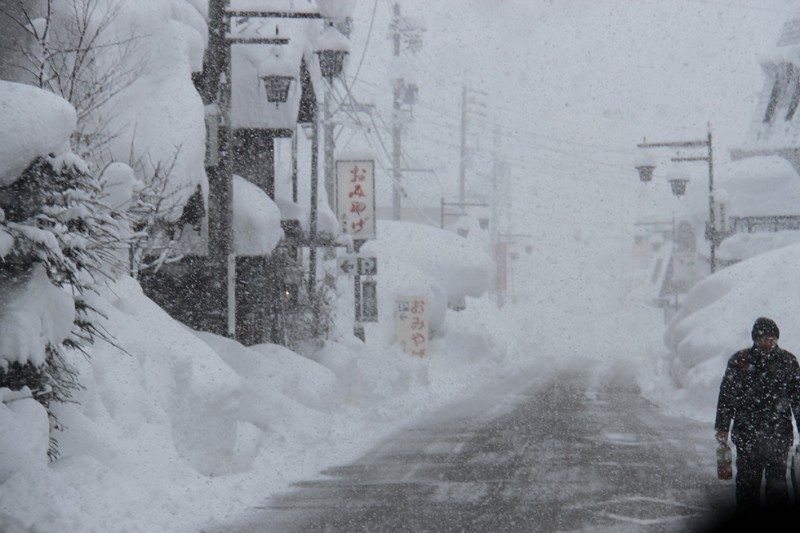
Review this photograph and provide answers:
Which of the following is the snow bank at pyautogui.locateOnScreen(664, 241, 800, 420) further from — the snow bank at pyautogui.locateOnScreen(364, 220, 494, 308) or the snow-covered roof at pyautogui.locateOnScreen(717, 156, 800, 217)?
the snow-covered roof at pyautogui.locateOnScreen(717, 156, 800, 217)

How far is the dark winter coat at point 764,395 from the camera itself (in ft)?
22.5

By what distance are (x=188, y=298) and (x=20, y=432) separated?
991cm

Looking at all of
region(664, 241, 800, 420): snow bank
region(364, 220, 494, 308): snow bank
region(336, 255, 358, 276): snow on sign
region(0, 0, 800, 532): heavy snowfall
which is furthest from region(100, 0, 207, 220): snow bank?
region(364, 220, 494, 308): snow bank

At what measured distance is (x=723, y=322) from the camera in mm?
20109

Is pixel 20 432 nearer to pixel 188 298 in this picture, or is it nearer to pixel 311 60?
pixel 188 298

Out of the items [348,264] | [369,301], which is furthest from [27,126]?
[369,301]

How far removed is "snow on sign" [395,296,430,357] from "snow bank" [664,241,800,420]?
8.05 m

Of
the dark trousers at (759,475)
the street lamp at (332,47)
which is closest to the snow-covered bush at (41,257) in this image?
the dark trousers at (759,475)

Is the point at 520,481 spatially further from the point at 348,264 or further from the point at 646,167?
the point at 646,167

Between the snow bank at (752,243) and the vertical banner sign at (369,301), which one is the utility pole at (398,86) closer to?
the vertical banner sign at (369,301)

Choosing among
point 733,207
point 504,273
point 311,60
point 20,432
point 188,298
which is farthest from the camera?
point 504,273

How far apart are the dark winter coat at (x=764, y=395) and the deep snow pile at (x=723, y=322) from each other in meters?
10.9

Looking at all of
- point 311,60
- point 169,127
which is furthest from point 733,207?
point 169,127

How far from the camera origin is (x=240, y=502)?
895cm
